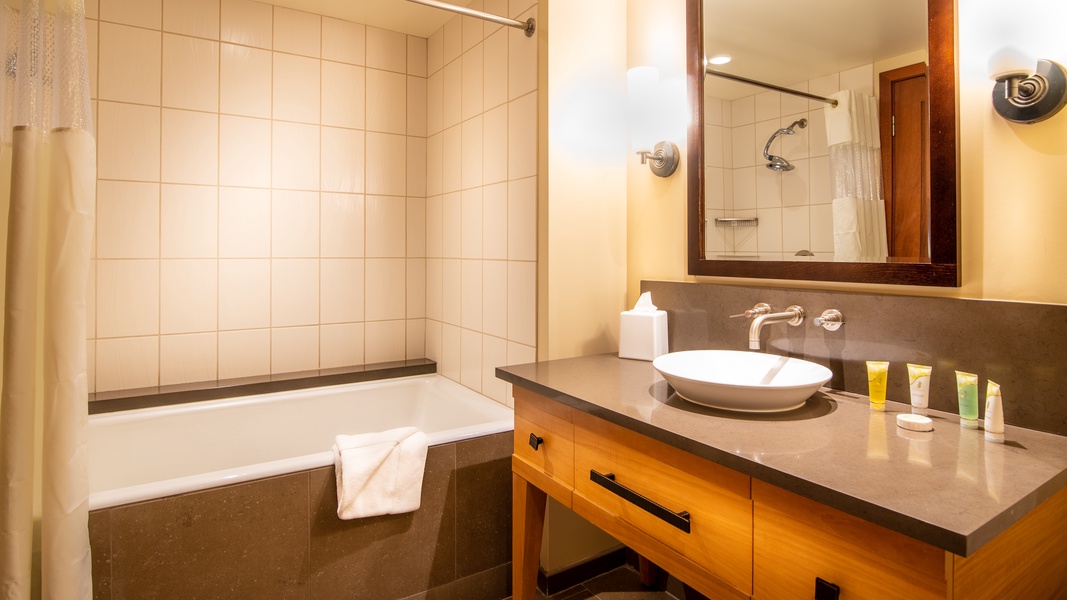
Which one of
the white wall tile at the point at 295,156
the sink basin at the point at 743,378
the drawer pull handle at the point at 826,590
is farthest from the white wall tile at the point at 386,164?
the drawer pull handle at the point at 826,590

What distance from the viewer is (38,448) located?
4.01 feet

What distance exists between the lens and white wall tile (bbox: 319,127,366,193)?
2594 mm

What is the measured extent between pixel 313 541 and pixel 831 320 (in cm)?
146

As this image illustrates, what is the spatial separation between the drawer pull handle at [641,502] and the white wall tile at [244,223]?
1860 millimetres

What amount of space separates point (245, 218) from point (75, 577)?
1567 mm

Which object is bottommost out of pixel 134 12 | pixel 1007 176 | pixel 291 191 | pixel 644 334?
pixel 644 334

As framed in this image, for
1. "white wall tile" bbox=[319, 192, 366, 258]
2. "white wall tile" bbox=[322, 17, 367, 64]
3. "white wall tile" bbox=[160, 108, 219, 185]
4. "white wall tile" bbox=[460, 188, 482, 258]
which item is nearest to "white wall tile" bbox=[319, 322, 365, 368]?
"white wall tile" bbox=[319, 192, 366, 258]

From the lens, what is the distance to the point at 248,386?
7.63 ft

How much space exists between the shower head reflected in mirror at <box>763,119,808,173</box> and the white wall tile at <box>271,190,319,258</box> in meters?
1.90

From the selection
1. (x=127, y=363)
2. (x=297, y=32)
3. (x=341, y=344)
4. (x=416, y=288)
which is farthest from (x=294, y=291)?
(x=297, y=32)

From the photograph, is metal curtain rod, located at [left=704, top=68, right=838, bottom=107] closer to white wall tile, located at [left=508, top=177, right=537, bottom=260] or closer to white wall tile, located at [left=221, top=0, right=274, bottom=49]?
white wall tile, located at [left=508, top=177, right=537, bottom=260]

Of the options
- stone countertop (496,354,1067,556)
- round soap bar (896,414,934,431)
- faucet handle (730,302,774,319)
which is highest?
faucet handle (730,302,774,319)

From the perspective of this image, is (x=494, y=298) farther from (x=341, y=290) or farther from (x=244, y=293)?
(x=244, y=293)

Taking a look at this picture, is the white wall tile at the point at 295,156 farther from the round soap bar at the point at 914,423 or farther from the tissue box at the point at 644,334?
the round soap bar at the point at 914,423
